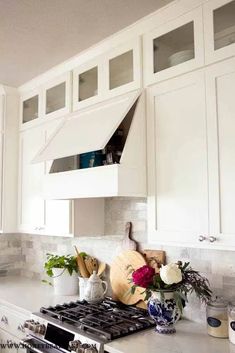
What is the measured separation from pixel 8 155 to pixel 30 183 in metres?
0.41

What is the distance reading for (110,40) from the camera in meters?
2.27

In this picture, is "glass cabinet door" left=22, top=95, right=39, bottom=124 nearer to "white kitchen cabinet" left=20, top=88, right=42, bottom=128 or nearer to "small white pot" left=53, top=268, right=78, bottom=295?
"white kitchen cabinet" left=20, top=88, right=42, bottom=128

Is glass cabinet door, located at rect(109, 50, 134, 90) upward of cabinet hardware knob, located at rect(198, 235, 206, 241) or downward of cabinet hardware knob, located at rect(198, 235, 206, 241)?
upward

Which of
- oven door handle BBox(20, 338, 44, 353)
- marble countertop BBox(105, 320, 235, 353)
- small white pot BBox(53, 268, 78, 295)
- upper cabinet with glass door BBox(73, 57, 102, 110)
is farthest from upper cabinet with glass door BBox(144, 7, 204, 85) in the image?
oven door handle BBox(20, 338, 44, 353)

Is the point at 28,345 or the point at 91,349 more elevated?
the point at 91,349

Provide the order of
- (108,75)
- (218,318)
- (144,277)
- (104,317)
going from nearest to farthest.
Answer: (218,318) → (144,277) → (104,317) → (108,75)

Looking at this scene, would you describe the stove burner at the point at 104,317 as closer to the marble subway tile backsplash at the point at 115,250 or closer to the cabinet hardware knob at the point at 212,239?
the marble subway tile backsplash at the point at 115,250

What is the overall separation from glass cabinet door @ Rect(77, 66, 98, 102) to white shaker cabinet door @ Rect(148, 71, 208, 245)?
1.83ft

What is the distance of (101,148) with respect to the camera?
189cm

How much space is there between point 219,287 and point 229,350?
14.3 inches

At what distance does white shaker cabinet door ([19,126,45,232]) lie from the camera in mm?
2854

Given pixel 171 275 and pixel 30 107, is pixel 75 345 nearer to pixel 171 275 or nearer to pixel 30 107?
pixel 171 275

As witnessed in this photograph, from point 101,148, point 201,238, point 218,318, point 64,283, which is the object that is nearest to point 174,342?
point 218,318

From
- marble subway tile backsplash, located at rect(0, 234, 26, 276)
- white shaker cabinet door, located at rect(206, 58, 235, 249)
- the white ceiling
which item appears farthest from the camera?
marble subway tile backsplash, located at rect(0, 234, 26, 276)
